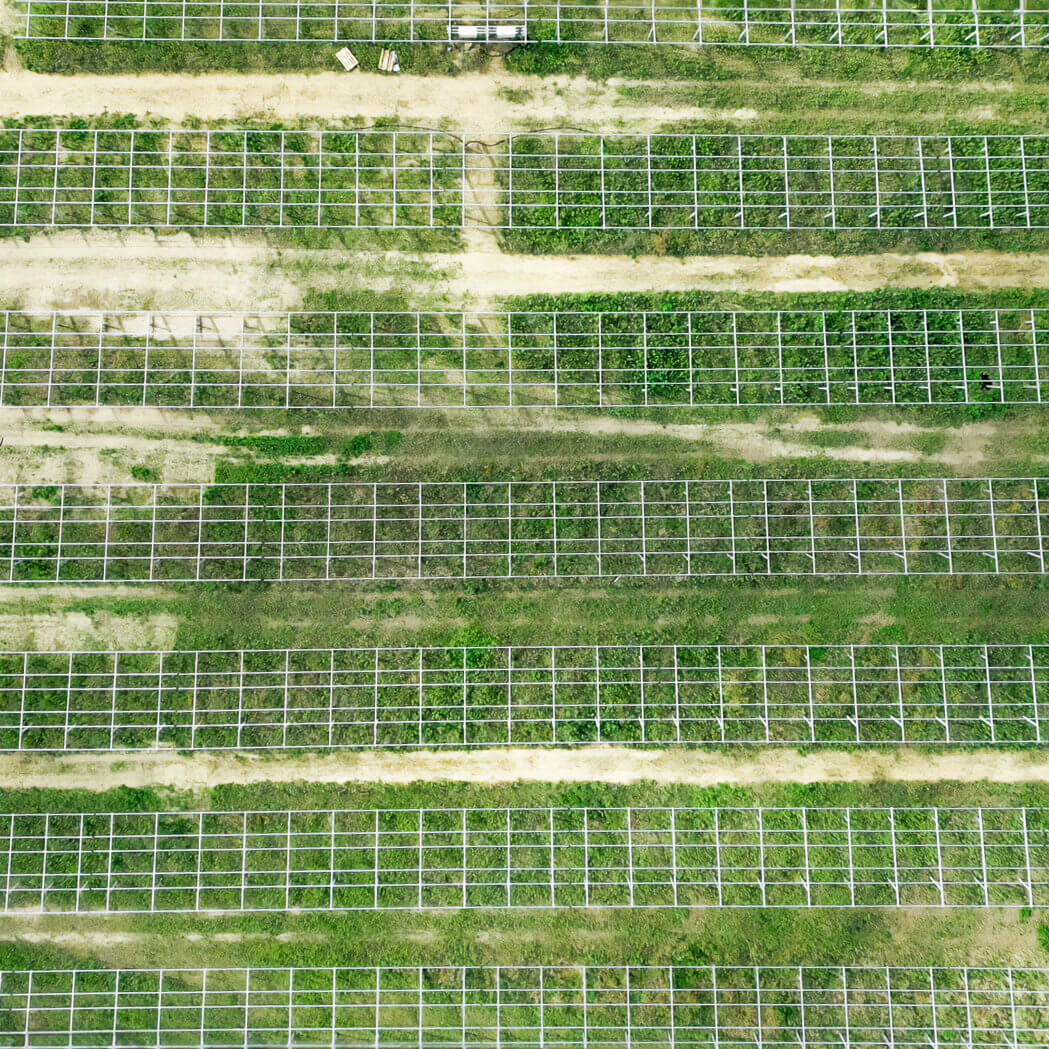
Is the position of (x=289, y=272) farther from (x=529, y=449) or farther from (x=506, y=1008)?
(x=506, y=1008)

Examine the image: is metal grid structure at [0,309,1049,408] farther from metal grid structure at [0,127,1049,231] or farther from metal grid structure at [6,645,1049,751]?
metal grid structure at [6,645,1049,751]

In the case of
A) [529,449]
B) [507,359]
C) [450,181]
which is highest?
[450,181]

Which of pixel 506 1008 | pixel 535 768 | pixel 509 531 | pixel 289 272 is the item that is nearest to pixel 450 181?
pixel 289 272

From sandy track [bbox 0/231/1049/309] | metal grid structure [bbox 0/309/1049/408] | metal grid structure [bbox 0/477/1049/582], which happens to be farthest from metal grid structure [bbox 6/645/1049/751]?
sandy track [bbox 0/231/1049/309]

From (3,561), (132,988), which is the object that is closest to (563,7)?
(3,561)

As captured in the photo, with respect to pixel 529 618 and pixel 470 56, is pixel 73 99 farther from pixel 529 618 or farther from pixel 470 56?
pixel 529 618

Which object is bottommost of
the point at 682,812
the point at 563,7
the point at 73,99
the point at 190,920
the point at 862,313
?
the point at 190,920
